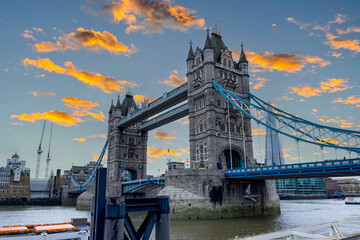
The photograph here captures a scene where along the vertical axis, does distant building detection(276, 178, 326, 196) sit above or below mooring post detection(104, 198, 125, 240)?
below

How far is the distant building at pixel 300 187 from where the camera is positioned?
532ft

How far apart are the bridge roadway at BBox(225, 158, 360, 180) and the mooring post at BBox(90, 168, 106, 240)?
3038 cm

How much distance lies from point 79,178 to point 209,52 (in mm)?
84883

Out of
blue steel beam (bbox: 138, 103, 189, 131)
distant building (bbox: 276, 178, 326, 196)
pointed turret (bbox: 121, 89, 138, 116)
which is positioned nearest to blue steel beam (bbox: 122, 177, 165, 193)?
blue steel beam (bbox: 138, 103, 189, 131)

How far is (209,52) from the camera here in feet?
159

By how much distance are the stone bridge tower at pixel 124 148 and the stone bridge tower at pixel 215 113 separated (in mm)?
33202

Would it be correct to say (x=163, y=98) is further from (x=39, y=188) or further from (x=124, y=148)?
(x=39, y=188)

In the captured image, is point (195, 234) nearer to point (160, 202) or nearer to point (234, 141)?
point (160, 202)

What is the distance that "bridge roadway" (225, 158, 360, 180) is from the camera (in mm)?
30398

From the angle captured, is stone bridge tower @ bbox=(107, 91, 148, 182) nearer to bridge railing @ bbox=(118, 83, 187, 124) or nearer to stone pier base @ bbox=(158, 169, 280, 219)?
bridge railing @ bbox=(118, 83, 187, 124)

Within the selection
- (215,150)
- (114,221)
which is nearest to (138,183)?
(215,150)

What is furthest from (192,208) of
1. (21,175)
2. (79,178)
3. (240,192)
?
(21,175)

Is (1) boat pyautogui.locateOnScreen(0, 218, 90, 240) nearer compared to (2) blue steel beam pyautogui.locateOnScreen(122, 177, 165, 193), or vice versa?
(1) boat pyautogui.locateOnScreen(0, 218, 90, 240)

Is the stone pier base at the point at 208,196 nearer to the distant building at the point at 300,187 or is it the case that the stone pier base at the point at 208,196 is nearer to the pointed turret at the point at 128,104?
the pointed turret at the point at 128,104
